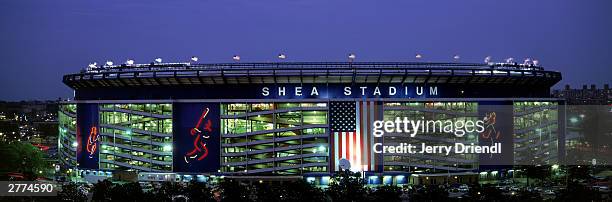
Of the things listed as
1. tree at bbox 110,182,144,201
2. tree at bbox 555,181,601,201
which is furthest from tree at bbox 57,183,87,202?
tree at bbox 555,181,601,201

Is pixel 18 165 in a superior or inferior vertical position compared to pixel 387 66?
inferior

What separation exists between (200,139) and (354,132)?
830 inches

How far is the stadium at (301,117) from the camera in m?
84.5

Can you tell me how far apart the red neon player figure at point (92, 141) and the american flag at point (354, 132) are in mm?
35167

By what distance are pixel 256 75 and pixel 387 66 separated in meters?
18.0

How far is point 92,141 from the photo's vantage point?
92375mm

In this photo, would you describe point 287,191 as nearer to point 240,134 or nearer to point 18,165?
point 240,134

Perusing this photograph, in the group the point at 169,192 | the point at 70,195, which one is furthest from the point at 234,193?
the point at 70,195

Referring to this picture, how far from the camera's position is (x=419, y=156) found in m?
84.9

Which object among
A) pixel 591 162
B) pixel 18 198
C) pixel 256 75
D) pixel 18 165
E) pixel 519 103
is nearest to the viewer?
pixel 18 198

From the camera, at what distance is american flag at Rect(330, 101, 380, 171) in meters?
83.6

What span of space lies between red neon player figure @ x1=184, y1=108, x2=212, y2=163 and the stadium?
0.14m

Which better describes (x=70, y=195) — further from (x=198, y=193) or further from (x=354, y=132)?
(x=354, y=132)

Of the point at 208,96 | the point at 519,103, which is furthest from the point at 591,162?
the point at 208,96
